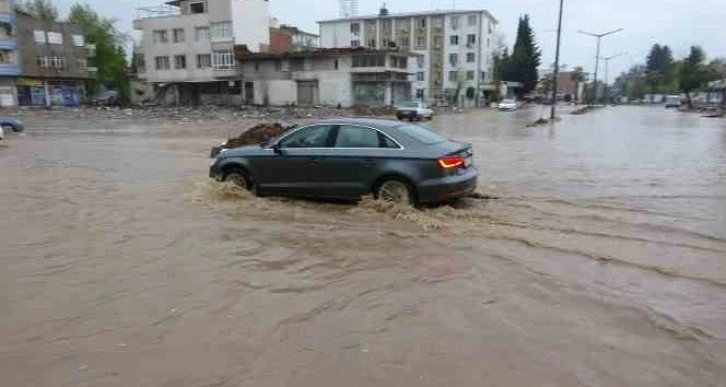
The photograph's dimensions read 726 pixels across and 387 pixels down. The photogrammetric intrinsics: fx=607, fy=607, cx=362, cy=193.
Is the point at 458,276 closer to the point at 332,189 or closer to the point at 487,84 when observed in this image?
the point at 332,189

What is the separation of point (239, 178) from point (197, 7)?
2389 inches

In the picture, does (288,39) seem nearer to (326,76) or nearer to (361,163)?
(326,76)

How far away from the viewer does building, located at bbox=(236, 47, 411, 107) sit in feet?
197

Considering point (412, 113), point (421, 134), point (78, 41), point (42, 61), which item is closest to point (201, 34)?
point (42, 61)

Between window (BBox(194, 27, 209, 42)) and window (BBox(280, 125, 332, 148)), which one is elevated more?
window (BBox(194, 27, 209, 42))

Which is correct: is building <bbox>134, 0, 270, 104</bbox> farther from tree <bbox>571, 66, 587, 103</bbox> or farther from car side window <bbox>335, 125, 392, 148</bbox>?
tree <bbox>571, 66, 587, 103</bbox>

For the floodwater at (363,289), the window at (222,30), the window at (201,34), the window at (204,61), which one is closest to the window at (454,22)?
the window at (222,30)

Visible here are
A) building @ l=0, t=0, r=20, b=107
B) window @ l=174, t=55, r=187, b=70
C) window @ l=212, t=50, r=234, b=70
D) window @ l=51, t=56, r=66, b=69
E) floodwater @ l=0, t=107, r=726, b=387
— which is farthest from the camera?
window @ l=51, t=56, r=66, b=69

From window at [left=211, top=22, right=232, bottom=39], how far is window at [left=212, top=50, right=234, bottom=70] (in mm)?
1543

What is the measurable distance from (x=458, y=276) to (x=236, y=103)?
62.6 m

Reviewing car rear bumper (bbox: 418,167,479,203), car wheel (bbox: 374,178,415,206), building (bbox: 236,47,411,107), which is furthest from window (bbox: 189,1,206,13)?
car rear bumper (bbox: 418,167,479,203)

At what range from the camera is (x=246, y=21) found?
6538 cm

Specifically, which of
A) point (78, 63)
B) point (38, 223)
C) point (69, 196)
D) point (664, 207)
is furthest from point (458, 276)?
point (78, 63)

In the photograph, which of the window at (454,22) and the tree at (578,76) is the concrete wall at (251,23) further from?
the tree at (578,76)
